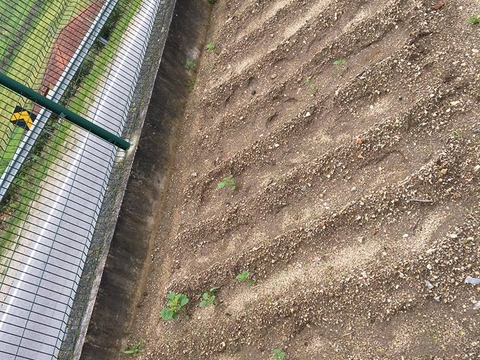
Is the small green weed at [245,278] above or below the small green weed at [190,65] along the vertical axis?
below

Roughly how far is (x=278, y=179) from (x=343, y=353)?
62.2 inches

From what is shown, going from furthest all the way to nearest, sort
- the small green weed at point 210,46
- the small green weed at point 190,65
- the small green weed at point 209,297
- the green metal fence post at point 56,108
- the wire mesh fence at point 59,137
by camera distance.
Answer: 1. the small green weed at point 210,46
2. the small green weed at point 190,65
3. the wire mesh fence at point 59,137
4. the green metal fence post at point 56,108
5. the small green weed at point 209,297

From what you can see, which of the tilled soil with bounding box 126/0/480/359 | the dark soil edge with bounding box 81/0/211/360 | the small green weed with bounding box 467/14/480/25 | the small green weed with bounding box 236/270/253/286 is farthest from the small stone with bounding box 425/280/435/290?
the dark soil edge with bounding box 81/0/211/360

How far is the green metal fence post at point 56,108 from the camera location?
147 inches

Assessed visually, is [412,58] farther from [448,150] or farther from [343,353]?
[343,353]

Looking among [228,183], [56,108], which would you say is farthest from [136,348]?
[56,108]

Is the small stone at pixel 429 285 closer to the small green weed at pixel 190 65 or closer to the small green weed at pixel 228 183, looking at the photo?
the small green weed at pixel 228 183

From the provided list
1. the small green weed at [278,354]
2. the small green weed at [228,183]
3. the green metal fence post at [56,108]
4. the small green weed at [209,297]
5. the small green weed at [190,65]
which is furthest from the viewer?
the small green weed at [190,65]

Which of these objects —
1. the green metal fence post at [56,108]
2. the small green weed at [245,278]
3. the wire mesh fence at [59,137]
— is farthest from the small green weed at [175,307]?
the green metal fence post at [56,108]

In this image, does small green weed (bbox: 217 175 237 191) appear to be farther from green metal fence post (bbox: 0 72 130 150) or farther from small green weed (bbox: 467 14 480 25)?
small green weed (bbox: 467 14 480 25)

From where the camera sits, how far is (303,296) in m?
3.14

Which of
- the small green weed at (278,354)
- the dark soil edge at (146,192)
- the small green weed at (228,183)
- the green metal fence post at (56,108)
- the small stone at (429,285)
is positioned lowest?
the small stone at (429,285)

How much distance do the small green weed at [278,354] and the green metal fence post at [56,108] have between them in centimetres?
271

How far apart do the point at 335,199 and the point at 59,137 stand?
12.3ft
